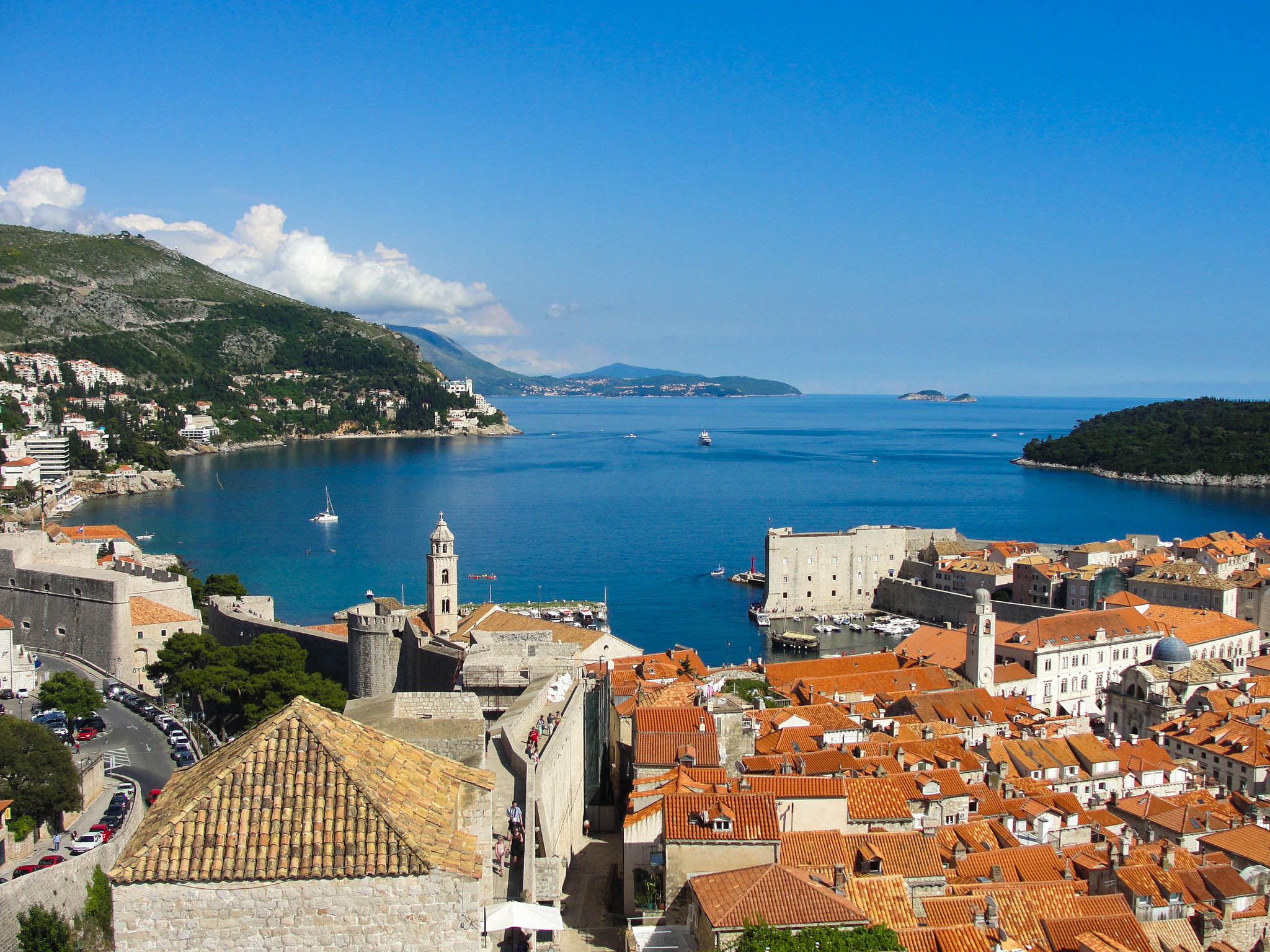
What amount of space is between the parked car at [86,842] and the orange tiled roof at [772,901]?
9579 mm

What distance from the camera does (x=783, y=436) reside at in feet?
535

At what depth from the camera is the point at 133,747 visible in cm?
1906

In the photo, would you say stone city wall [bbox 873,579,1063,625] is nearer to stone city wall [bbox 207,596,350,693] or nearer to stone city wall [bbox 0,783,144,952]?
stone city wall [bbox 207,596,350,693]

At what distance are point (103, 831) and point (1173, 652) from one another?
2685 centimetres

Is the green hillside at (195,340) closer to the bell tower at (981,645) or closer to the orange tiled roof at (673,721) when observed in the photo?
the bell tower at (981,645)

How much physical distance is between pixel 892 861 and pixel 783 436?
154m

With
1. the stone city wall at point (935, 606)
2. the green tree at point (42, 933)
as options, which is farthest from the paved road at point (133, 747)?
the stone city wall at point (935, 606)

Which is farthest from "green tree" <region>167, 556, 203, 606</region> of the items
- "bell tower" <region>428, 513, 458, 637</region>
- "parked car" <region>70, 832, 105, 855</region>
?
"parked car" <region>70, 832, 105, 855</region>

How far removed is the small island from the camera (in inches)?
3770

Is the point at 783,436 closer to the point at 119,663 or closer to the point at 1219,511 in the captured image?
the point at 1219,511

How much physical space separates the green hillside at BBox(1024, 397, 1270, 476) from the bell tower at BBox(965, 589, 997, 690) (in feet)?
265

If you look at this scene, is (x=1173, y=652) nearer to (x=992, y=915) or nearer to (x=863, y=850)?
(x=863, y=850)

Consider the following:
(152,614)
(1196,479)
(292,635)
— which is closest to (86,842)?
(292,635)

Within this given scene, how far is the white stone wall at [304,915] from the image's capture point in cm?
450
